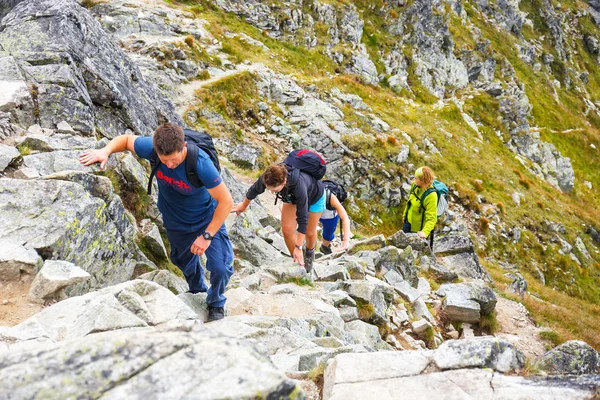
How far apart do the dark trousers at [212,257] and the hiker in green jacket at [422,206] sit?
6.44 m

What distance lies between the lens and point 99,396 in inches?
109

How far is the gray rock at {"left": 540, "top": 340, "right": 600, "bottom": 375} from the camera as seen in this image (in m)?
6.90

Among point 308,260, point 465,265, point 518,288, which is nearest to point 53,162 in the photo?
point 308,260

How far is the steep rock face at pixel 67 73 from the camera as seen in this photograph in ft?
32.7

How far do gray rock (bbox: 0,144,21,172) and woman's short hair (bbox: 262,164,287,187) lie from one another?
454 cm

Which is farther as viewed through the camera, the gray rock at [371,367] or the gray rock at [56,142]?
the gray rock at [56,142]

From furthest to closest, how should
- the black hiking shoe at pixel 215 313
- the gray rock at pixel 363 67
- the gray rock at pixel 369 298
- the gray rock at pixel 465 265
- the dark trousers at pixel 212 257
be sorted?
1. the gray rock at pixel 363 67
2. the gray rock at pixel 465 265
3. the gray rock at pixel 369 298
4. the black hiking shoe at pixel 215 313
5. the dark trousers at pixel 212 257

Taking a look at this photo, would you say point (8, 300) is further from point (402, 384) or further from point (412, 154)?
point (412, 154)

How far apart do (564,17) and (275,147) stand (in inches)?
3987

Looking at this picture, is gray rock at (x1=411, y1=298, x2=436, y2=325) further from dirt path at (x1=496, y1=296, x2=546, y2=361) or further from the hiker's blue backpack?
the hiker's blue backpack

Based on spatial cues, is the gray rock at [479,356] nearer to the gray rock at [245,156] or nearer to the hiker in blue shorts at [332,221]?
the hiker in blue shorts at [332,221]

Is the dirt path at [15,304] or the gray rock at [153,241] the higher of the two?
the dirt path at [15,304]

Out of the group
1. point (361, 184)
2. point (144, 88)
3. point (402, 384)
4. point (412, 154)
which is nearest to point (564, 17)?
point (412, 154)

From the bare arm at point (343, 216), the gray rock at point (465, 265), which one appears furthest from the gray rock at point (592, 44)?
the bare arm at point (343, 216)
